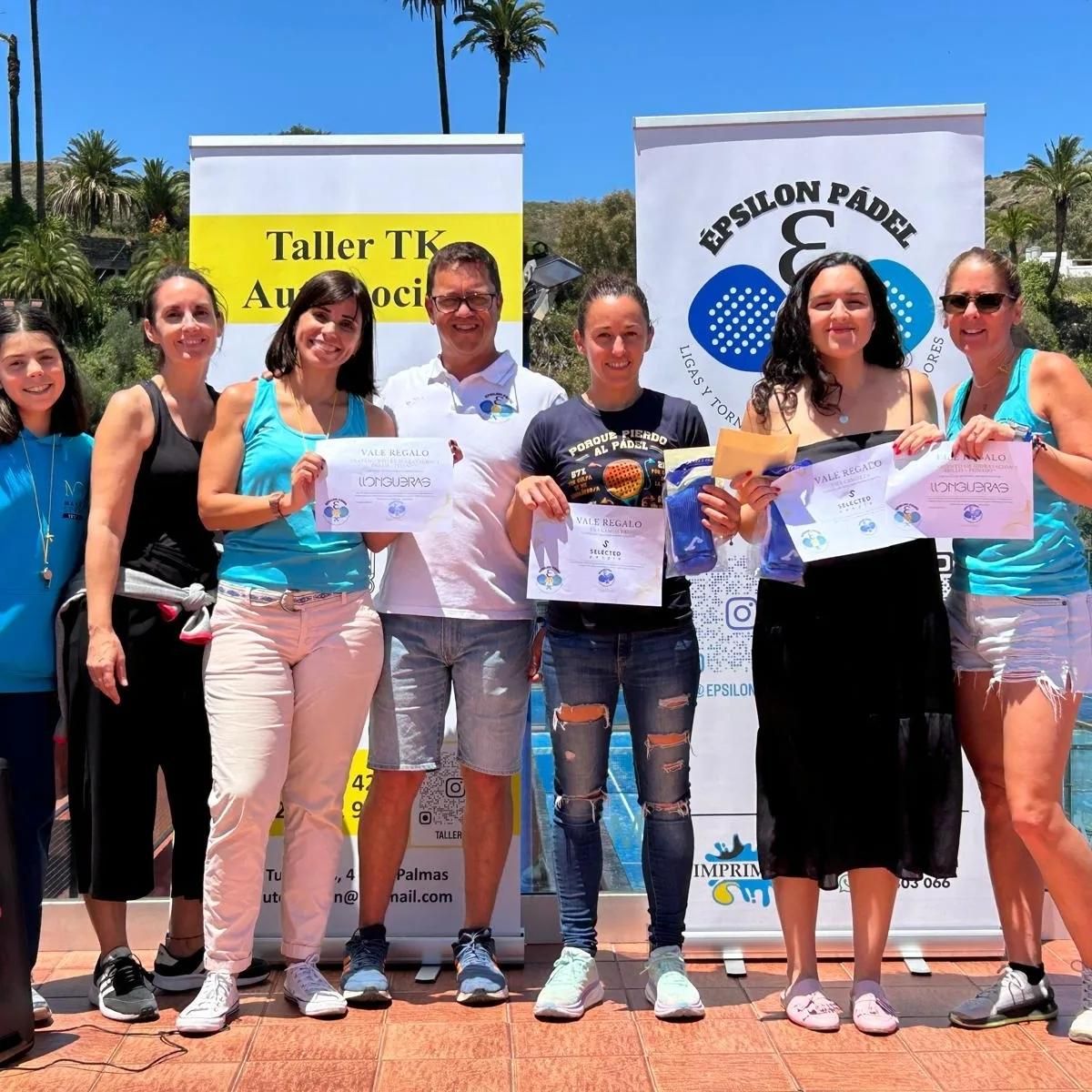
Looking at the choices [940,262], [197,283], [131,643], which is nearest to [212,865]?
[131,643]

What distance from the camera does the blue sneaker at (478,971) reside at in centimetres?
336

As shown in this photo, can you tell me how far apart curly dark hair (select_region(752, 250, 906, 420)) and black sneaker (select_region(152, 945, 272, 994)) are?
2.34 metres

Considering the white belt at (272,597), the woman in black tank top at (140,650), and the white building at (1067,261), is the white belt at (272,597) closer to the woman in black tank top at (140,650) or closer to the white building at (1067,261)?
Answer: the woman in black tank top at (140,650)

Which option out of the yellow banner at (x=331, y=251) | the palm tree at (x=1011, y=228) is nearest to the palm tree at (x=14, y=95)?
the palm tree at (x=1011, y=228)

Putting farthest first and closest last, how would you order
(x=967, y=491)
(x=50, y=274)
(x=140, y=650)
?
(x=50, y=274) → (x=140, y=650) → (x=967, y=491)

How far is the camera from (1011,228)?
45719mm

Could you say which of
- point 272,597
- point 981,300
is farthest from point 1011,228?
point 272,597

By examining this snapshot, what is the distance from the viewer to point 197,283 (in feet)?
11.0

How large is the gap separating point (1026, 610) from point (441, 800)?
2.00 m

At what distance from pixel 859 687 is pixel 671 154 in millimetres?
1906

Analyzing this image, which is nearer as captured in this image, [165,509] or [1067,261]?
[165,509]

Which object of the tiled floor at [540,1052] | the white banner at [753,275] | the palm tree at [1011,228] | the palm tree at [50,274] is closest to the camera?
the tiled floor at [540,1052]

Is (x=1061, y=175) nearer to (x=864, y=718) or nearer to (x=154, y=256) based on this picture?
(x=154, y=256)

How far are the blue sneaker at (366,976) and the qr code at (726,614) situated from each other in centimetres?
142
